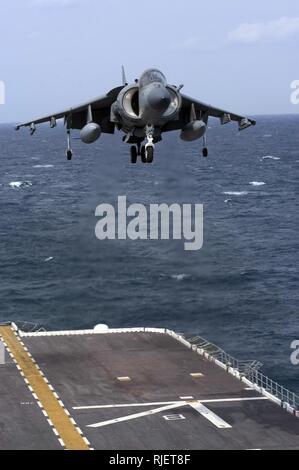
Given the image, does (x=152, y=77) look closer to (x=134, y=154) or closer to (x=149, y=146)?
(x=149, y=146)

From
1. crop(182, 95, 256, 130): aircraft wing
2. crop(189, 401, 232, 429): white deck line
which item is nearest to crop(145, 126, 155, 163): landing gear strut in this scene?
crop(182, 95, 256, 130): aircraft wing

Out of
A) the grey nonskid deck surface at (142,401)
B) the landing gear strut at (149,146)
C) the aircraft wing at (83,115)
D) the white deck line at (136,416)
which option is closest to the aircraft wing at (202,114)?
the landing gear strut at (149,146)

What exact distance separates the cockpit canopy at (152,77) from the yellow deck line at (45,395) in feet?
83.1

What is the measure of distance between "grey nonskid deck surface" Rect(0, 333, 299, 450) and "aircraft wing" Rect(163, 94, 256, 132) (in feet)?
69.7

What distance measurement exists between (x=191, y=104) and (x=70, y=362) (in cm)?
3546

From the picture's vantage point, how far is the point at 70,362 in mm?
78438

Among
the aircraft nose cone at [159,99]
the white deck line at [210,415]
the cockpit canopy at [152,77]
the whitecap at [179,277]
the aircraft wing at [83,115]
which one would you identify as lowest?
the white deck line at [210,415]

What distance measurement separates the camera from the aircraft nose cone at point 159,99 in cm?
4147

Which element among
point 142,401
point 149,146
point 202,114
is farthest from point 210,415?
point 149,146

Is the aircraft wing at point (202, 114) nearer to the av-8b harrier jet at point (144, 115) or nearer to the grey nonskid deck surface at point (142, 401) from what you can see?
the av-8b harrier jet at point (144, 115)

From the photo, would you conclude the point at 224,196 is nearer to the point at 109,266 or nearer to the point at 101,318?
the point at 109,266

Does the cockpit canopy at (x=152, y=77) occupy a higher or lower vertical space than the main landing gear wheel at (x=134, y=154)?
higher

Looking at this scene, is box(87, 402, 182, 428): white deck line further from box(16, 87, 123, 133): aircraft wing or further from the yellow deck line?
box(16, 87, 123, 133): aircraft wing

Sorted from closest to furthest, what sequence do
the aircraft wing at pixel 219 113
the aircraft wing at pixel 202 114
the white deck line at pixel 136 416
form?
the aircraft wing at pixel 202 114
the aircraft wing at pixel 219 113
the white deck line at pixel 136 416
